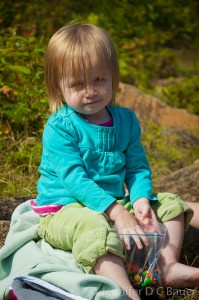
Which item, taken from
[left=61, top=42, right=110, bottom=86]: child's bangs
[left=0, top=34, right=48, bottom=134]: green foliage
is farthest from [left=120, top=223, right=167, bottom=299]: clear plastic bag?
[left=0, top=34, right=48, bottom=134]: green foliage

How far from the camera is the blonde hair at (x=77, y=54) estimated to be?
3279mm

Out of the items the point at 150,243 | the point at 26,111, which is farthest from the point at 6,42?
the point at 150,243

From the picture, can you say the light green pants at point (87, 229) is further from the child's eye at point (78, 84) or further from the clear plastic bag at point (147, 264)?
the child's eye at point (78, 84)

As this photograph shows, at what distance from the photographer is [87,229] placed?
3.08m

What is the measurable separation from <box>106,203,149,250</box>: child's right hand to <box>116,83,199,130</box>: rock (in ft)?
11.7

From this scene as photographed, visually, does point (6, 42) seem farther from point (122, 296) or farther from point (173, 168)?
point (122, 296)

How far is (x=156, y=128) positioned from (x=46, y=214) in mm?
3127

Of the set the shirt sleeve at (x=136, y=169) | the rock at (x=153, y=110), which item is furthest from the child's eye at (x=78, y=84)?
the rock at (x=153, y=110)

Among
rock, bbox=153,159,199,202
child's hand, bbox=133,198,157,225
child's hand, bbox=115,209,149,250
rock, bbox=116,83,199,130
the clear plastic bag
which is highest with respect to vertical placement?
child's hand, bbox=115,209,149,250

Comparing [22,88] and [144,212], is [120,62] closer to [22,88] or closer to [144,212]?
[22,88]

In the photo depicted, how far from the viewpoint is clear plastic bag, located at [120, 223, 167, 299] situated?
321cm

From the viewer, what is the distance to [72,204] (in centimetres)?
332

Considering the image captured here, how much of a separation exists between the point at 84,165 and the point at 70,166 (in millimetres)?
102

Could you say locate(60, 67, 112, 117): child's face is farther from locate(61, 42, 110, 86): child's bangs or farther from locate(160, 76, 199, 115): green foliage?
locate(160, 76, 199, 115): green foliage
